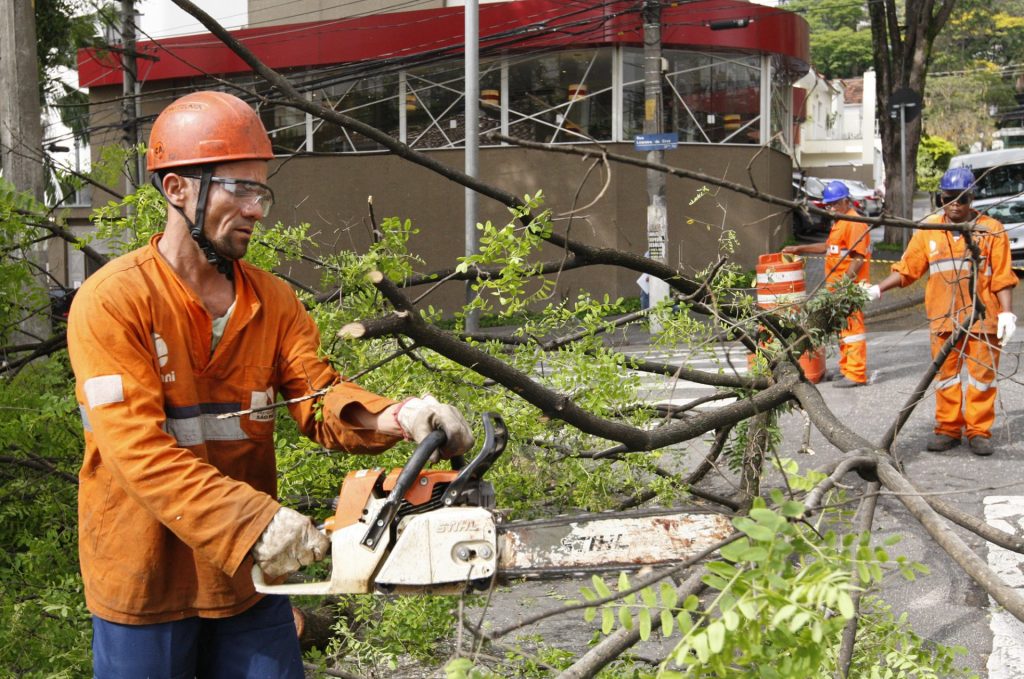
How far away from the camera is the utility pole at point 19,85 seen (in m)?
7.89

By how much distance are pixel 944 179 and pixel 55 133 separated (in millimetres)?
21670

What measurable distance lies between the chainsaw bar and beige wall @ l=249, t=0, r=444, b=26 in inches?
728

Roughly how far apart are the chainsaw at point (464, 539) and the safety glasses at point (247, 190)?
755mm

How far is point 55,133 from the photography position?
77.7ft

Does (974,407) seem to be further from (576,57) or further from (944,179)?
(576,57)

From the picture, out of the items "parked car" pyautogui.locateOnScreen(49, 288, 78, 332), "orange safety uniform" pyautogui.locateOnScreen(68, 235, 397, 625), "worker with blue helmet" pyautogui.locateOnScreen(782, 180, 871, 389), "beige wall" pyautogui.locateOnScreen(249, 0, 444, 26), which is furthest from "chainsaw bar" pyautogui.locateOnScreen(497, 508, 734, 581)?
"beige wall" pyautogui.locateOnScreen(249, 0, 444, 26)

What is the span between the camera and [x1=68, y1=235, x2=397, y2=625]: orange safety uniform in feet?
7.28

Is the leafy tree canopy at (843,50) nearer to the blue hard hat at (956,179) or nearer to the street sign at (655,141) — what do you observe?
the street sign at (655,141)

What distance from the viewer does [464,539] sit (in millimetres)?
2188

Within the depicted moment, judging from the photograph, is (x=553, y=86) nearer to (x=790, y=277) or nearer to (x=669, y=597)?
(x=790, y=277)

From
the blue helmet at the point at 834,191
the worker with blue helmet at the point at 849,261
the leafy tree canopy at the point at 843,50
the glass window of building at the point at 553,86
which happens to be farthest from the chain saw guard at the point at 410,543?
the leafy tree canopy at the point at 843,50

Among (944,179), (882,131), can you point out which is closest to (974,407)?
(944,179)

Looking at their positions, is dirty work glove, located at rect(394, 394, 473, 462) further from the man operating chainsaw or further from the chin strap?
the chin strap

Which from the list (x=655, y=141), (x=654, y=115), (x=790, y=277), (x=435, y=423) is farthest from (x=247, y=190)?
(x=654, y=115)
